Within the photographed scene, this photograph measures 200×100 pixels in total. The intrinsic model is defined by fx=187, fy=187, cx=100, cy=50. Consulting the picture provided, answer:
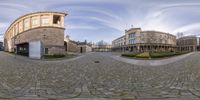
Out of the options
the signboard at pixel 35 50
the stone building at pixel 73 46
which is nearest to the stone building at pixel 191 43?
the stone building at pixel 73 46

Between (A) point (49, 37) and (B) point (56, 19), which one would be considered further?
(A) point (49, 37)

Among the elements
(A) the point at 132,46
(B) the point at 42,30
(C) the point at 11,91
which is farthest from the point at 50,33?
(C) the point at 11,91

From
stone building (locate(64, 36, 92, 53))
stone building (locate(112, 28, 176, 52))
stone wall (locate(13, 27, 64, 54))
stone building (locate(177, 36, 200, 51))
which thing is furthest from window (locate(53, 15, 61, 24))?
stone building (locate(177, 36, 200, 51))

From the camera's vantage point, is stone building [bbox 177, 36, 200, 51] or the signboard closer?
the signboard

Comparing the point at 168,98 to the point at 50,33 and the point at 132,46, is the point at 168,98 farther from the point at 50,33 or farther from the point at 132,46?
the point at 132,46

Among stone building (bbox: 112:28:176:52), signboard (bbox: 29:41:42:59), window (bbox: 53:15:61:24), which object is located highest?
window (bbox: 53:15:61:24)

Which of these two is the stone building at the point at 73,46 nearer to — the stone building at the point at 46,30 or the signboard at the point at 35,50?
the stone building at the point at 46,30

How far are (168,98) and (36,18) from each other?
34.6 meters

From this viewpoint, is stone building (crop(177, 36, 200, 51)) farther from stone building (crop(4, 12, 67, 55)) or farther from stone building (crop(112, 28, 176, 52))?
stone building (crop(4, 12, 67, 55))

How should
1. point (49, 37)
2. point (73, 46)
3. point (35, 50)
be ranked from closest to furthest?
point (35, 50), point (49, 37), point (73, 46)

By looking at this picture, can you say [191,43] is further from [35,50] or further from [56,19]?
[35,50]

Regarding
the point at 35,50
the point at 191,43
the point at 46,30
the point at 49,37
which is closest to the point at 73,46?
the point at 49,37

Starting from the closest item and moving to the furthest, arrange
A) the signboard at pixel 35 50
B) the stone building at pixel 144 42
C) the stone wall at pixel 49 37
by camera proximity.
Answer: the signboard at pixel 35 50 → the stone wall at pixel 49 37 → the stone building at pixel 144 42

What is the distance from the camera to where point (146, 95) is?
5.41m
